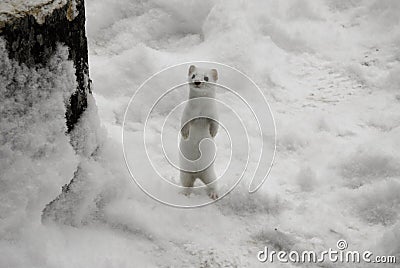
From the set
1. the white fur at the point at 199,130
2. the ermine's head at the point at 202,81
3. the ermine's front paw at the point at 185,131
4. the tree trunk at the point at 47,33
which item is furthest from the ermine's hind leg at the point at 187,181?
the tree trunk at the point at 47,33

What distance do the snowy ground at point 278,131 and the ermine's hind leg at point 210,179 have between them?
4 centimetres

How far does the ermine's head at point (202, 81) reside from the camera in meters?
1.73

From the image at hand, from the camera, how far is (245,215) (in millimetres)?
1831

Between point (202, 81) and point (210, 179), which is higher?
point (202, 81)

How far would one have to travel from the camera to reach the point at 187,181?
74.9 inches

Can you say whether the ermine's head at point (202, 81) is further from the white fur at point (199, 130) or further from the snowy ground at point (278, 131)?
the snowy ground at point (278, 131)

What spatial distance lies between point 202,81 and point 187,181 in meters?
0.42

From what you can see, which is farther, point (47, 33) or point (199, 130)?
point (199, 130)

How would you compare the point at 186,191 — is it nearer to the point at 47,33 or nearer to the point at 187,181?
the point at 187,181

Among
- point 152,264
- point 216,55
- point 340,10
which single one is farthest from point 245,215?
point 340,10

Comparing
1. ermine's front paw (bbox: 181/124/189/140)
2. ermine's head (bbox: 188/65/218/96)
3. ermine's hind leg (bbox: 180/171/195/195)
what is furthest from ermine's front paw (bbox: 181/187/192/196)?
ermine's head (bbox: 188/65/218/96)

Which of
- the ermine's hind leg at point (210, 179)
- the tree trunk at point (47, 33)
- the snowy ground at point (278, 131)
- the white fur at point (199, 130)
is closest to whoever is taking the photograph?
the tree trunk at point (47, 33)

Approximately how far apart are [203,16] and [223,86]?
0.81m

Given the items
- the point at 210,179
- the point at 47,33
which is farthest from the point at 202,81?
the point at 47,33
